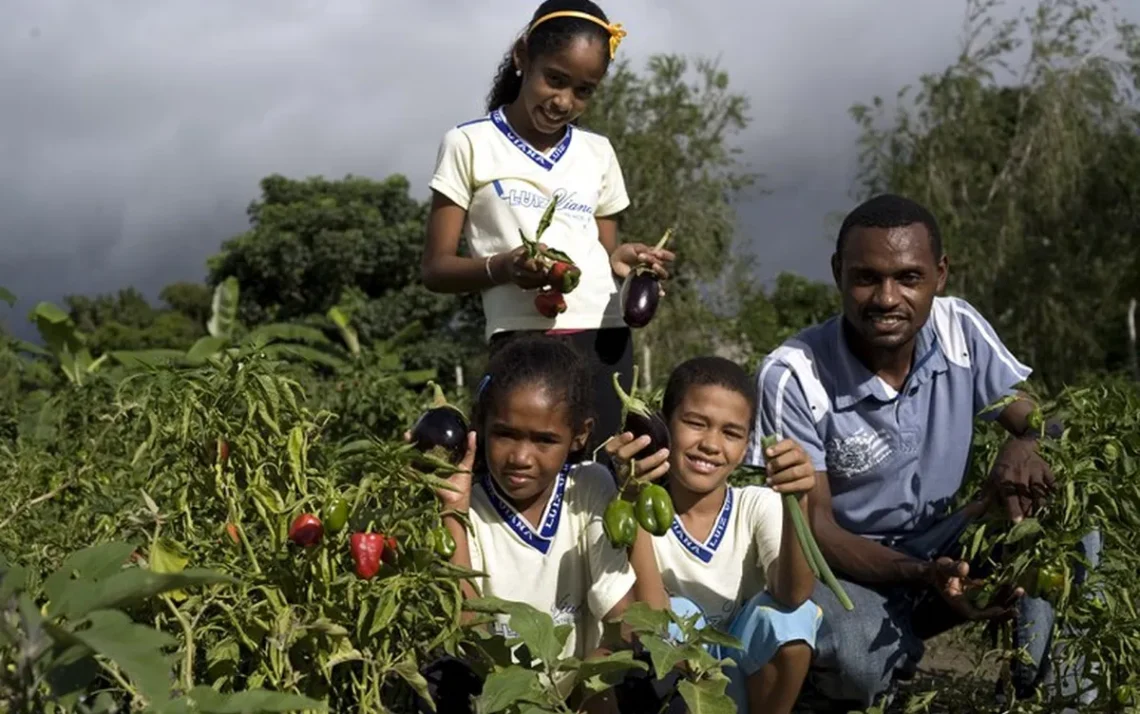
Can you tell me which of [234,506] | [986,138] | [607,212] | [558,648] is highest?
[986,138]

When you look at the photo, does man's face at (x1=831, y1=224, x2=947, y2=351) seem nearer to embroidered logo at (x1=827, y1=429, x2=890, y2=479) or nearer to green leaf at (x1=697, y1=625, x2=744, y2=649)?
embroidered logo at (x1=827, y1=429, x2=890, y2=479)

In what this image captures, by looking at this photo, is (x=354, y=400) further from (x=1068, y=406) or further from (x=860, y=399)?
(x=1068, y=406)

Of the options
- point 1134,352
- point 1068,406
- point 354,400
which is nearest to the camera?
point 1068,406

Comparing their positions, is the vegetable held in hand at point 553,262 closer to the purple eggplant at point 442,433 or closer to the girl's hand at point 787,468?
the purple eggplant at point 442,433

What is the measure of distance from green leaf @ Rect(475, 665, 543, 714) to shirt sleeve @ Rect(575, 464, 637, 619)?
2.49ft

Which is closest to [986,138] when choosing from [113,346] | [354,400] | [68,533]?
[354,400]

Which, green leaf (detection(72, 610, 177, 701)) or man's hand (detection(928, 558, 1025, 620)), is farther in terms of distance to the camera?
man's hand (detection(928, 558, 1025, 620))

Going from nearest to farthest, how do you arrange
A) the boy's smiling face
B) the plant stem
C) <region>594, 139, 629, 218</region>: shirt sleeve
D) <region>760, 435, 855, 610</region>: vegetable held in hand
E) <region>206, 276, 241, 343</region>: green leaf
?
the plant stem → <region>760, 435, 855, 610</region>: vegetable held in hand → the boy's smiling face → <region>594, 139, 629, 218</region>: shirt sleeve → <region>206, 276, 241, 343</region>: green leaf

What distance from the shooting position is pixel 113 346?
27.3m

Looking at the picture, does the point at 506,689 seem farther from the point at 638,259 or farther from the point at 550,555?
the point at 638,259

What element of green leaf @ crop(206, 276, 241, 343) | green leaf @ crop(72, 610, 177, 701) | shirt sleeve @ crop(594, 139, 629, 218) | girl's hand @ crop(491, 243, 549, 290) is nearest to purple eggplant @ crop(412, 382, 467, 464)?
girl's hand @ crop(491, 243, 549, 290)

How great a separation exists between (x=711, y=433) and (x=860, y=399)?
18.9 inches

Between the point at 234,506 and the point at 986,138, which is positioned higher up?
the point at 986,138

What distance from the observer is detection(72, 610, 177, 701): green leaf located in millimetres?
1523
